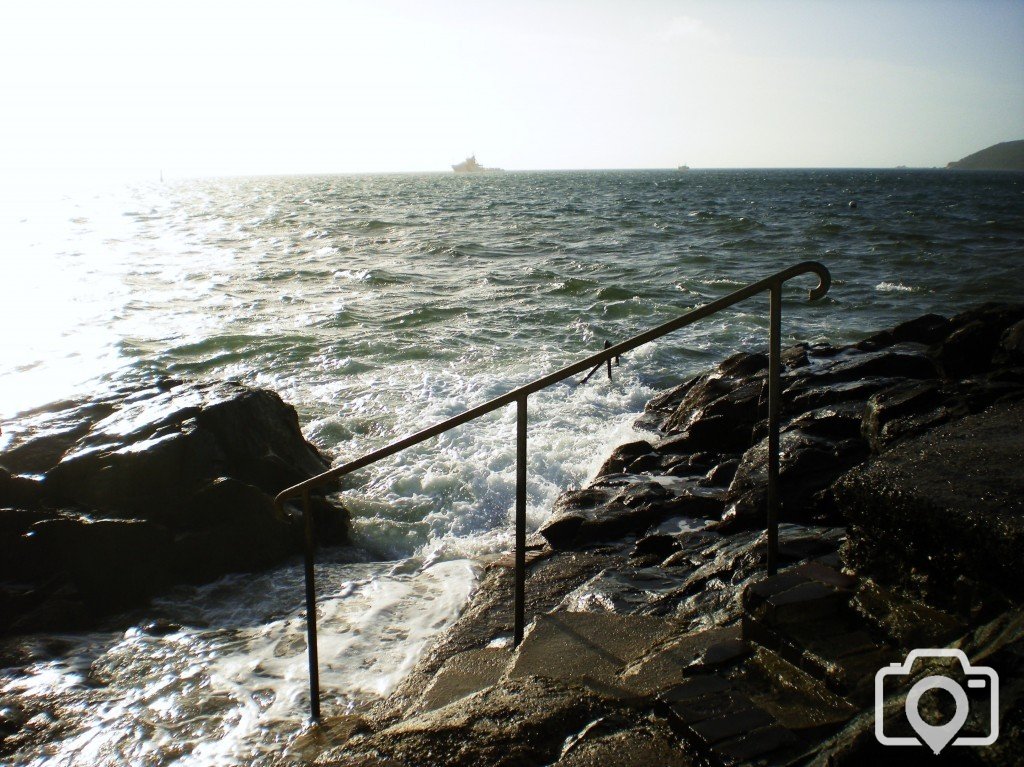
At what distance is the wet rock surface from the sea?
0.97ft

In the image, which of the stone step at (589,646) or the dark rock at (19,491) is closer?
the stone step at (589,646)

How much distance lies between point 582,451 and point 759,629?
556cm

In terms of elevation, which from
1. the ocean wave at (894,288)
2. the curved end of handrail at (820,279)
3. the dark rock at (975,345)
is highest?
the curved end of handrail at (820,279)

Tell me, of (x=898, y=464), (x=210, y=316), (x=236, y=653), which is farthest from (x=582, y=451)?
(x=210, y=316)

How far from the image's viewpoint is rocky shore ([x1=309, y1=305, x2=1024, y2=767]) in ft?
6.26

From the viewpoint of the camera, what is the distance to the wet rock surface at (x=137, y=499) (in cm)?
528

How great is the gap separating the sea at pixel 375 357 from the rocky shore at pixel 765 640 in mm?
665

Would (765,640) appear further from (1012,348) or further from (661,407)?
(661,407)

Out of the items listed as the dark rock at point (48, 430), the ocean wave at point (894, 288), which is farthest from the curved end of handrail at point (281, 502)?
the ocean wave at point (894, 288)

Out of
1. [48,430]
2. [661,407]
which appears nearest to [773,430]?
[661,407]

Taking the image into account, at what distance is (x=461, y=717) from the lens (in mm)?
2369

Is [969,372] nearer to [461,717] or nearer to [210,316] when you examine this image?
[461,717]

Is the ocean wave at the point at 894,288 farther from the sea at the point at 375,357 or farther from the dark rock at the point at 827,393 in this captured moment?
the dark rock at the point at 827,393

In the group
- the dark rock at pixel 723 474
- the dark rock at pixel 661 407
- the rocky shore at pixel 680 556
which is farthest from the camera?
the dark rock at pixel 661 407
